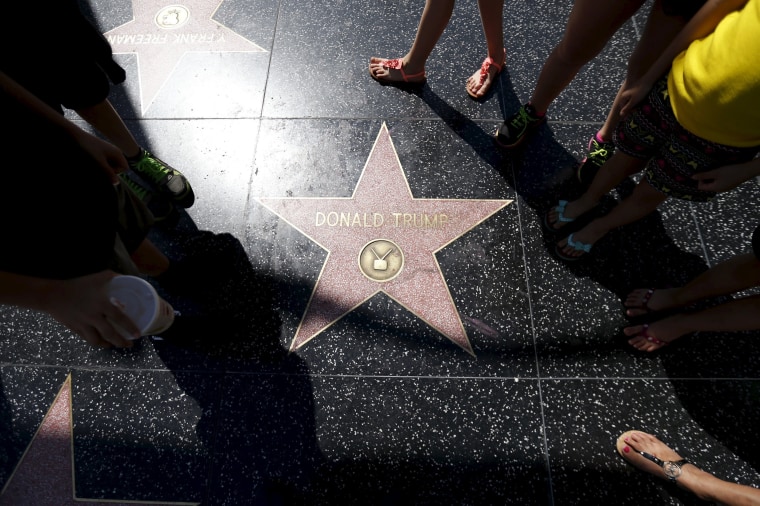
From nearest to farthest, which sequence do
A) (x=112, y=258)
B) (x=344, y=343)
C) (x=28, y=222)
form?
(x=28, y=222) → (x=112, y=258) → (x=344, y=343)

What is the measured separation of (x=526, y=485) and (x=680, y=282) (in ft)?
3.71

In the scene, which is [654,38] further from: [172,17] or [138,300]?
[172,17]

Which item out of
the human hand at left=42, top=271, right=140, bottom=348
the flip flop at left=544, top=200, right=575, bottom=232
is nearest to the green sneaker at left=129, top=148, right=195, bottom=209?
the human hand at left=42, top=271, right=140, bottom=348

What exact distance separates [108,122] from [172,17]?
4.40 feet

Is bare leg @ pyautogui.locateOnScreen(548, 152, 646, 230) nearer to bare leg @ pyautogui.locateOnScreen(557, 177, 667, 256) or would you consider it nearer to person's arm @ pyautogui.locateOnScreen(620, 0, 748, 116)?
bare leg @ pyautogui.locateOnScreen(557, 177, 667, 256)

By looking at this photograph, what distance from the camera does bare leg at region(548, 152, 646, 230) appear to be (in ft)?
5.18

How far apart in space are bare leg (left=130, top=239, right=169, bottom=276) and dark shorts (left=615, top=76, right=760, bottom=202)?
1.84 metres

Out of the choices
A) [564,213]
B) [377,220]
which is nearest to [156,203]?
[377,220]

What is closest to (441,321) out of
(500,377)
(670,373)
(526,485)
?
(500,377)

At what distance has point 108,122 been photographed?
177 cm

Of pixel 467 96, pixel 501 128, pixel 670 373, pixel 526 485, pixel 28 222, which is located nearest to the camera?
pixel 28 222

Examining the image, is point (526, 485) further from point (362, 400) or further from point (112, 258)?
point (112, 258)

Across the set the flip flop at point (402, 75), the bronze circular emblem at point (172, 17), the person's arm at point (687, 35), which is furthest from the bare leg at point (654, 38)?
the bronze circular emblem at point (172, 17)

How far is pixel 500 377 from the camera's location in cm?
172
